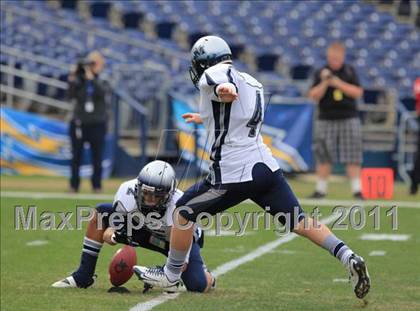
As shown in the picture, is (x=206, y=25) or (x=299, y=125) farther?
(x=206, y=25)

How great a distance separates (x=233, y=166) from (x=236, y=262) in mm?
2298

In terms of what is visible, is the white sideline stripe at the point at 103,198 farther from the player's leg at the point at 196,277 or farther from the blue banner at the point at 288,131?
the player's leg at the point at 196,277

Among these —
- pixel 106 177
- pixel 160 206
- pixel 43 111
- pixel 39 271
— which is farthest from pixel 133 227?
pixel 43 111

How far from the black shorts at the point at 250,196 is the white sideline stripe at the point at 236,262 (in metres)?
0.56

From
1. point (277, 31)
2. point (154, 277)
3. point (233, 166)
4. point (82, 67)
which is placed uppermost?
point (277, 31)

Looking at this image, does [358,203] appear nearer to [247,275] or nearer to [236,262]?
[236,262]

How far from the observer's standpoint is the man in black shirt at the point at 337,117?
13.4m

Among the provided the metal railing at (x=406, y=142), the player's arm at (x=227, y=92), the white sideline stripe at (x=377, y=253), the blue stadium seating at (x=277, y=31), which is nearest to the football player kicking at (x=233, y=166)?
the player's arm at (x=227, y=92)

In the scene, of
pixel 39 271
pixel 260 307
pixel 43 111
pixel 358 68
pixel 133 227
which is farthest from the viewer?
pixel 358 68

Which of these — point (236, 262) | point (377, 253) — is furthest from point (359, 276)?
point (377, 253)

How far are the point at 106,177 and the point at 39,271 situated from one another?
8889 mm

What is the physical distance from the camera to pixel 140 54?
20594mm

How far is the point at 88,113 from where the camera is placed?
1384 cm

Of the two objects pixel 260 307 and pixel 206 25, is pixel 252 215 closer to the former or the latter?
pixel 260 307
